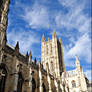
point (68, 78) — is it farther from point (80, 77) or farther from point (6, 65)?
point (6, 65)

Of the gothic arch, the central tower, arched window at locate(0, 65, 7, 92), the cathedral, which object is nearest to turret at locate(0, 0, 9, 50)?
the cathedral

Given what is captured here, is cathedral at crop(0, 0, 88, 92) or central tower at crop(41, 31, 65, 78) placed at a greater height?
central tower at crop(41, 31, 65, 78)

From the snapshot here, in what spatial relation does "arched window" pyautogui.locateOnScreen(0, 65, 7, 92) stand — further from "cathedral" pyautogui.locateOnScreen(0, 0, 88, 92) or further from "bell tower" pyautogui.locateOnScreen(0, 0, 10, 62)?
"bell tower" pyautogui.locateOnScreen(0, 0, 10, 62)

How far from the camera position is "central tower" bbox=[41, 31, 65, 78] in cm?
4509

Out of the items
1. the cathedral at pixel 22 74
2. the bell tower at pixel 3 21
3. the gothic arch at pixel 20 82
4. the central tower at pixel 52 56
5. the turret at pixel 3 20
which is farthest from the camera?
the central tower at pixel 52 56

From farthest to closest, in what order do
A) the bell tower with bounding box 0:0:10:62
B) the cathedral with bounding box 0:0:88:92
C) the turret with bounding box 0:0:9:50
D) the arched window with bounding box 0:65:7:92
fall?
1. the cathedral with bounding box 0:0:88:92
2. the arched window with bounding box 0:65:7:92
3. the turret with bounding box 0:0:9:50
4. the bell tower with bounding box 0:0:10:62

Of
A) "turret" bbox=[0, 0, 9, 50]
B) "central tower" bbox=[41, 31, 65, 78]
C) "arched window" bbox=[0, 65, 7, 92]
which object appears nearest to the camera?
"turret" bbox=[0, 0, 9, 50]

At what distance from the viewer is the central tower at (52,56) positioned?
45.1 metres

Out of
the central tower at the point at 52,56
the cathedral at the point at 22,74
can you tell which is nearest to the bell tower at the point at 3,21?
the cathedral at the point at 22,74

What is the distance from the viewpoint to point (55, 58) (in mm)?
46312

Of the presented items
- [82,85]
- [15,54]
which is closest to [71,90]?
[82,85]

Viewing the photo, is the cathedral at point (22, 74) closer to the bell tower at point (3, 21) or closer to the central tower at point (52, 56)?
the bell tower at point (3, 21)

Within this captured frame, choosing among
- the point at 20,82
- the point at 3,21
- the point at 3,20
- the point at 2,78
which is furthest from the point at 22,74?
the point at 3,20

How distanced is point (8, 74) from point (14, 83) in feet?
5.93
